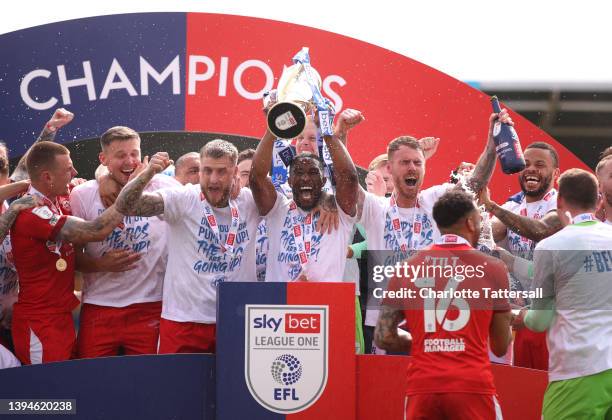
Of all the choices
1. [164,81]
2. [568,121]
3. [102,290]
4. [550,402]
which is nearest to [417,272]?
[550,402]

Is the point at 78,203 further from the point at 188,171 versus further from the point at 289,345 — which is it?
the point at 289,345

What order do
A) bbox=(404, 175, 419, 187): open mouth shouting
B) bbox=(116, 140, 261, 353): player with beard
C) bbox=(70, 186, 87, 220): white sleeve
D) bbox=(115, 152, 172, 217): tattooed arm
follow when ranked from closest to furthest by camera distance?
1. bbox=(115, 152, 172, 217): tattooed arm
2. bbox=(116, 140, 261, 353): player with beard
3. bbox=(70, 186, 87, 220): white sleeve
4. bbox=(404, 175, 419, 187): open mouth shouting

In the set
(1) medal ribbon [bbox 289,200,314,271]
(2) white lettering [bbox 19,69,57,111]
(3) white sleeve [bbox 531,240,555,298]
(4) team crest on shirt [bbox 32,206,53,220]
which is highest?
(2) white lettering [bbox 19,69,57,111]

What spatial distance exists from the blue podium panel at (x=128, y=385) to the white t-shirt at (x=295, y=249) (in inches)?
29.4

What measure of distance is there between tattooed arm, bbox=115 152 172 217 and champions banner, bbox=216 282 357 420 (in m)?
0.76

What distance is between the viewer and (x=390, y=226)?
21.0ft

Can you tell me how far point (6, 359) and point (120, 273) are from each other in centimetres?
87

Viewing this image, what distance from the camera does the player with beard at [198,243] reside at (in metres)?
5.95

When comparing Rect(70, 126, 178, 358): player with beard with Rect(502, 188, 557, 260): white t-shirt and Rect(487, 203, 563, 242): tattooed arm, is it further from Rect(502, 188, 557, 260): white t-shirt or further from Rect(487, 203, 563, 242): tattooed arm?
Rect(502, 188, 557, 260): white t-shirt

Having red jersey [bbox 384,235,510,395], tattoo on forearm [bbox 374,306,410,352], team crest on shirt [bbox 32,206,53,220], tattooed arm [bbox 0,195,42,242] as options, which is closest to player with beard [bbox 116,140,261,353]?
team crest on shirt [bbox 32,206,53,220]

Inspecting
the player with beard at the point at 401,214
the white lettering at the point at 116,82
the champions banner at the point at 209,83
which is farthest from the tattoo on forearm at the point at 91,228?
the white lettering at the point at 116,82

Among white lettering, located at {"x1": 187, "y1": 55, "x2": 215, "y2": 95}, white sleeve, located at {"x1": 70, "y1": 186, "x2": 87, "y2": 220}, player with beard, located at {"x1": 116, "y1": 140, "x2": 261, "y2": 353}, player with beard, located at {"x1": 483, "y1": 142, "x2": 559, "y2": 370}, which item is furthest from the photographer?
white lettering, located at {"x1": 187, "y1": 55, "x2": 215, "y2": 95}

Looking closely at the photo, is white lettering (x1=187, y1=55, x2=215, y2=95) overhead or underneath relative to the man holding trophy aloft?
overhead

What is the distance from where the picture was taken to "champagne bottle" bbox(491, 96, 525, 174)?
6.75m
